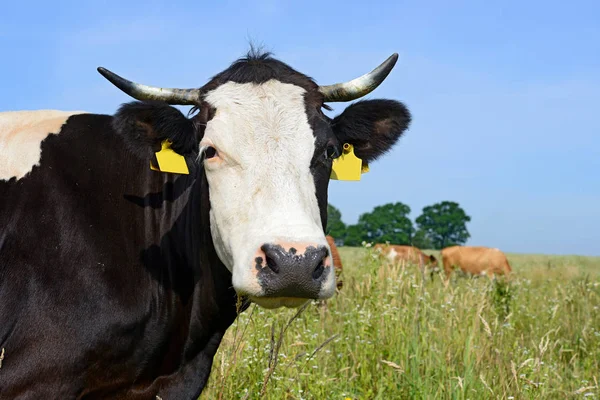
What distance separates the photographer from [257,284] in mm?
3182

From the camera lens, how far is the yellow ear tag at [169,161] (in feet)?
13.5

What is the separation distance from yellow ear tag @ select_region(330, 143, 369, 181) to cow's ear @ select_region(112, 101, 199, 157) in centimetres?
101

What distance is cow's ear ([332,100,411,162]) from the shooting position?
4559 millimetres

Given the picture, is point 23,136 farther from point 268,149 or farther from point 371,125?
point 371,125

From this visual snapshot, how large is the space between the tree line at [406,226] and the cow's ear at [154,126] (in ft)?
230

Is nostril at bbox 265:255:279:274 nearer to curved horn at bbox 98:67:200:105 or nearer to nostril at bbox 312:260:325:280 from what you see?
nostril at bbox 312:260:325:280

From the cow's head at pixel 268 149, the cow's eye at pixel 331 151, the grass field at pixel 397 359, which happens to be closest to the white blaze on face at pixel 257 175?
the cow's head at pixel 268 149

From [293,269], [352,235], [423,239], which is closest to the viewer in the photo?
[293,269]

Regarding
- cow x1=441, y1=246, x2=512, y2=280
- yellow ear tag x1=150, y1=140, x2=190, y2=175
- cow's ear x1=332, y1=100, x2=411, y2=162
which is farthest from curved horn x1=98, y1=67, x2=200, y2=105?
cow x1=441, y1=246, x2=512, y2=280

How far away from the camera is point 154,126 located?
411 centimetres

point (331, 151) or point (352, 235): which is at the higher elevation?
point (352, 235)

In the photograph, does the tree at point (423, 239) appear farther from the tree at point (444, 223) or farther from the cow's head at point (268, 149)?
the cow's head at point (268, 149)

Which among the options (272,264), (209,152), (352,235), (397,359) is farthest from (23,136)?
(352,235)

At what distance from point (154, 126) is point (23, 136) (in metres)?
1.12
